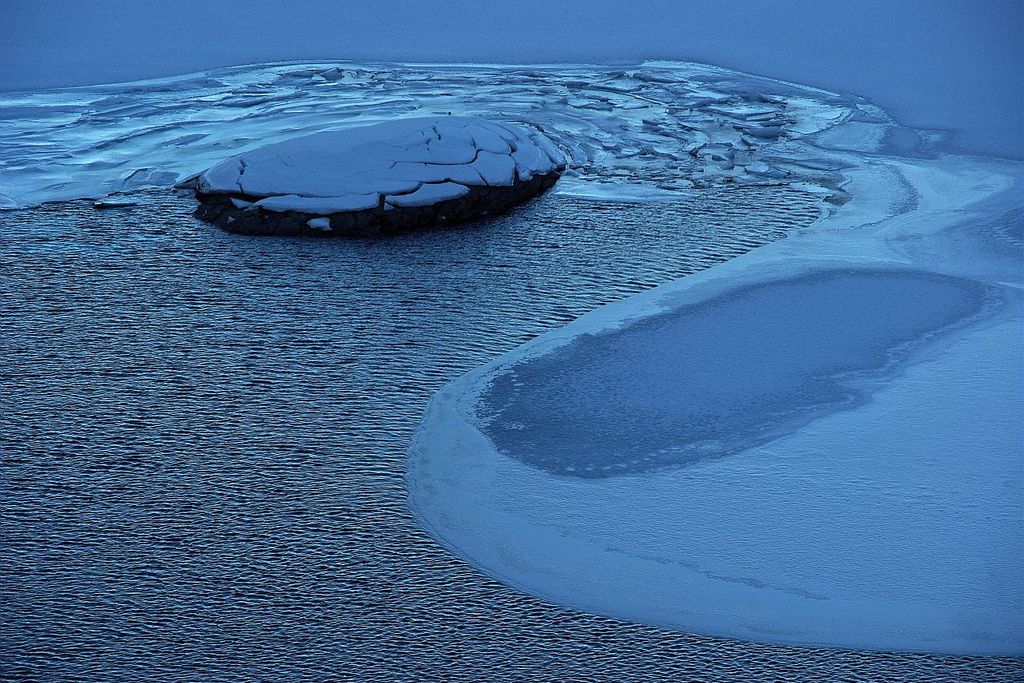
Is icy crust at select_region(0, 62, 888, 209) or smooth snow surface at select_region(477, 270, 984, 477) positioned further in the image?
icy crust at select_region(0, 62, 888, 209)

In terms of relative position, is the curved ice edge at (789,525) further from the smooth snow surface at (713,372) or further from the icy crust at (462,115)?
the icy crust at (462,115)

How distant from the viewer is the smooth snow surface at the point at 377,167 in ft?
11.3

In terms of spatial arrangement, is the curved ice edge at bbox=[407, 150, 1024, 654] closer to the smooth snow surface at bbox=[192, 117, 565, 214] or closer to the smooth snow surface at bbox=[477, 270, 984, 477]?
the smooth snow surface at bbox=[477, 270, 984, 477]


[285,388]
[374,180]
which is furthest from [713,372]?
[374,180]

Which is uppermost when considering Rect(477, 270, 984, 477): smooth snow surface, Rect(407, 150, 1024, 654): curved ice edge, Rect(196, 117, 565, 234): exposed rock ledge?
Rect(196, 117, 565, 234): exposed rock ledge

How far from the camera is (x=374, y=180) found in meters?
3.51

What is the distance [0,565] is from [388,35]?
573 centimetres

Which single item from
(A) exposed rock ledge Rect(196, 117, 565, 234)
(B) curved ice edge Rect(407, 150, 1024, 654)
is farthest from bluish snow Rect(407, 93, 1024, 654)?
(A) exposed rock ledge Rect(196, 117, 565, 234)

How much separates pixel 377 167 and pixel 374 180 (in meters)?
0.08

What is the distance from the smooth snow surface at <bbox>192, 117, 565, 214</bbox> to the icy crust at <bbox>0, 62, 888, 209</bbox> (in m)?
0.04

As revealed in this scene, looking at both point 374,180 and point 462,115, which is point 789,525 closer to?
point 374,180

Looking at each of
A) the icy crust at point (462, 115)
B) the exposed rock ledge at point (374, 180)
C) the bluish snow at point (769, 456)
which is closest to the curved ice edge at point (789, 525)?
the bluish snow at point (769, 456)

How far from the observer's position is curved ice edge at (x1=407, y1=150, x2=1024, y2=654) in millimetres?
1691

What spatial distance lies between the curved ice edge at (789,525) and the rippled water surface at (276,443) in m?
0.06
